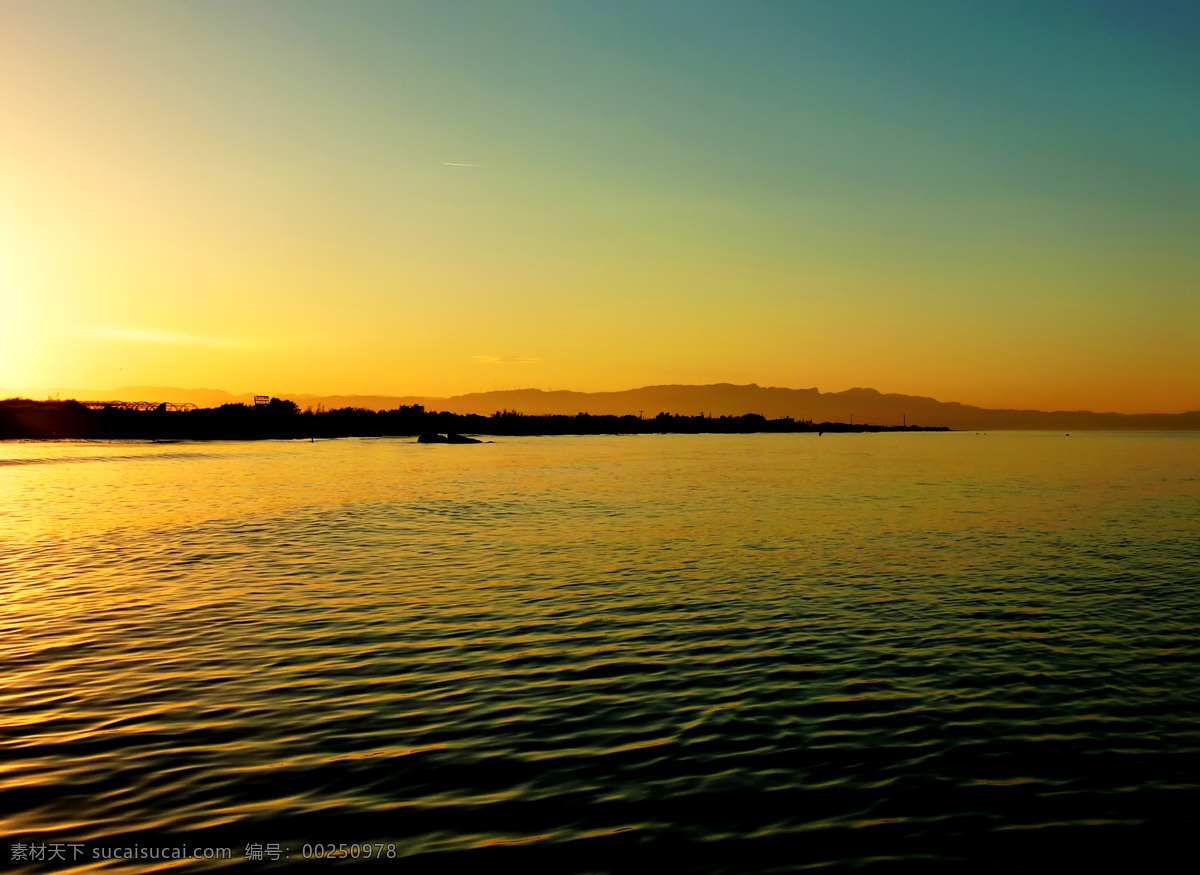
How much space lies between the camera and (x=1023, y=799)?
11648mm

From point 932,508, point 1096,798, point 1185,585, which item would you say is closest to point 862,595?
point 1185,585

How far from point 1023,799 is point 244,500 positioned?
6133 cm

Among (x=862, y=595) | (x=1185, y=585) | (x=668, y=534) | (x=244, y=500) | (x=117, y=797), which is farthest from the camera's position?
(x=244, y=500)

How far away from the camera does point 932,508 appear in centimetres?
5569

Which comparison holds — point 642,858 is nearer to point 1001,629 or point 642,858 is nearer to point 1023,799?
point 1023,799

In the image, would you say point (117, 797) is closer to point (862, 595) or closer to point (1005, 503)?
Answer: point (862, 595)

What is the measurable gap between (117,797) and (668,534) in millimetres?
32486

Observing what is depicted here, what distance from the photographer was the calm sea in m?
10.5

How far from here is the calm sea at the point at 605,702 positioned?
10.5 m

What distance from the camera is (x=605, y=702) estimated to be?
1570cm

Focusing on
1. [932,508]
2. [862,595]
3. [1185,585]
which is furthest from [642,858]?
[932,508]

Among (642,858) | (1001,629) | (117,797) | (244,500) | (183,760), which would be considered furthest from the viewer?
(244,500)

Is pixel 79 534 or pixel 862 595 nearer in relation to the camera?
pixel 862 595

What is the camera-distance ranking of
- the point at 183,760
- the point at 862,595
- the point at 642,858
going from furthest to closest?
the point at 862,595 < the point at 183,760 < the point at 642,858
